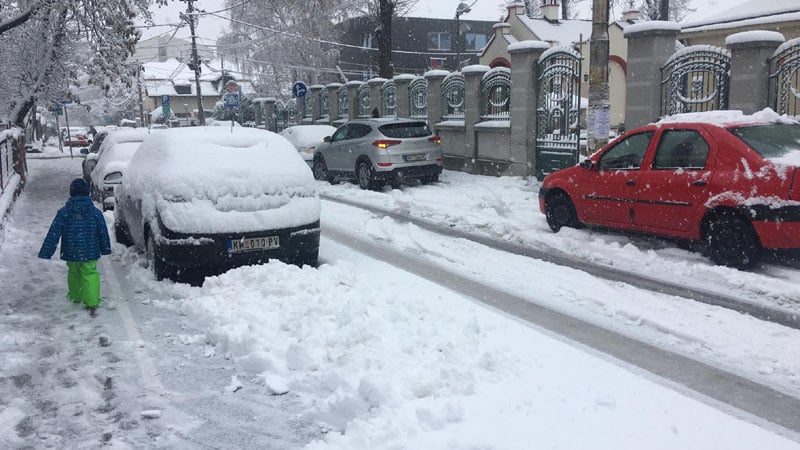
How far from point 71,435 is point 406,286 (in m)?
3.79

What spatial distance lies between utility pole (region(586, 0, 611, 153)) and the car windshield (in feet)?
11.8

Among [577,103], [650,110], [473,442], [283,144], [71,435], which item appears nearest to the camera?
[473,442]

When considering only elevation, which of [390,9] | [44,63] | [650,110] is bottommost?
[650,110]

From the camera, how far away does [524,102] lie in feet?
53.0

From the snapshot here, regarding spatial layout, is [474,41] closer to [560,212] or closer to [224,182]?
[560,212]

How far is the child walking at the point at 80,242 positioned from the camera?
6.66 meters

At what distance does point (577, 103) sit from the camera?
15023mm

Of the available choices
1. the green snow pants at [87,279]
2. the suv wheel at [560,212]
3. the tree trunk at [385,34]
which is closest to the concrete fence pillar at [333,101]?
the tree trunk at [385,34]

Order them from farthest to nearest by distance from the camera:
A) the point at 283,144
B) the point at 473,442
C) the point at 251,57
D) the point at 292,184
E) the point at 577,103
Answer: the point at 251,57 → the point at 577,103 → the point at 283,144 → the point at 292,184 → the point at 473,442

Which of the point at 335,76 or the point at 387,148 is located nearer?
the point at 387,148

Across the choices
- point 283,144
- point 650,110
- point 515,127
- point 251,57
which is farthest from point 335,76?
point 283,144

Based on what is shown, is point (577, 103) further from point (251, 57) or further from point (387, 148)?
point (251, 57)

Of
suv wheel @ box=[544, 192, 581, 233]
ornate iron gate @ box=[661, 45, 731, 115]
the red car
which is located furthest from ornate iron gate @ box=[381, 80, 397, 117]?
the red car

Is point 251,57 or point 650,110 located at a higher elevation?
point 251,57
